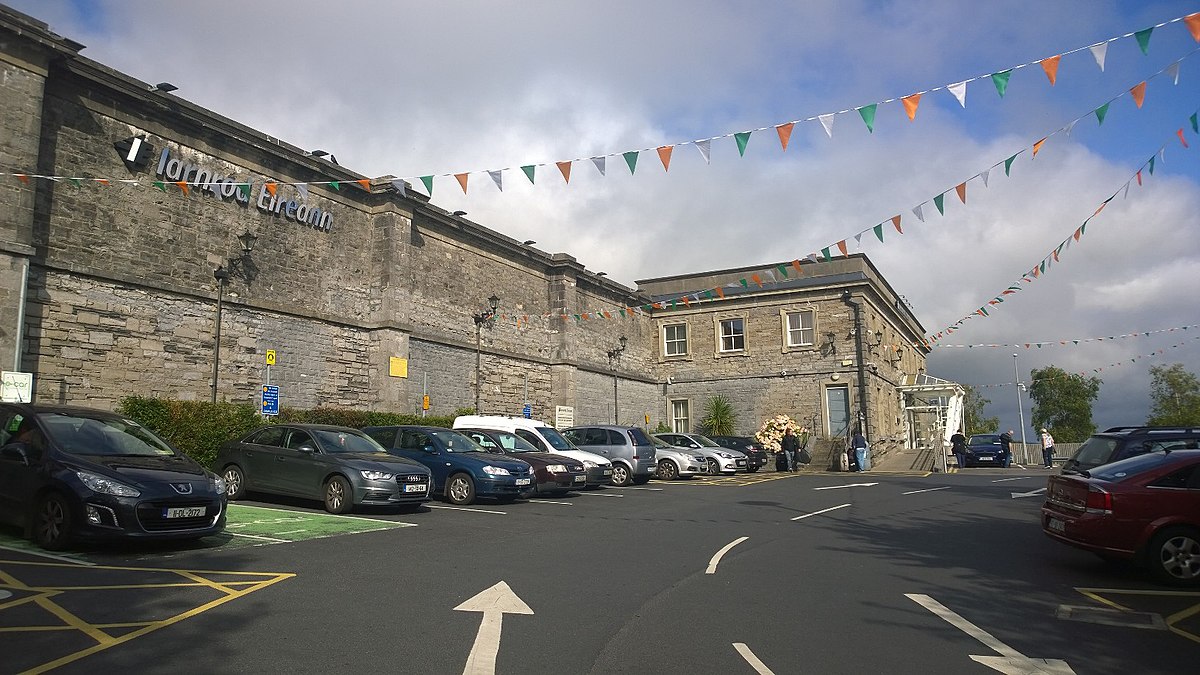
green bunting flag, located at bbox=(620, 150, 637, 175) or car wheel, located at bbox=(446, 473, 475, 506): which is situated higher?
green bunting flag, located at bbox=(620, 150, 637, 175)

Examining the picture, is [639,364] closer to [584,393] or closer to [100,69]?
[584,393]

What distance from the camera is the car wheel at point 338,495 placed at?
11.9 meters

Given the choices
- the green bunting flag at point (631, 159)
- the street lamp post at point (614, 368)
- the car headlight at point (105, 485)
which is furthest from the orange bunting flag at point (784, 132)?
the street lamp post at point (614, 368)

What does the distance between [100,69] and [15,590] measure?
13625 mm

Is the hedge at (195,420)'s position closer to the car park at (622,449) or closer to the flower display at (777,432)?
the car park at (622,449)

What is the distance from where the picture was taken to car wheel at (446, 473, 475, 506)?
14.2 metres

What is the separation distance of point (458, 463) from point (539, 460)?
2251 mm

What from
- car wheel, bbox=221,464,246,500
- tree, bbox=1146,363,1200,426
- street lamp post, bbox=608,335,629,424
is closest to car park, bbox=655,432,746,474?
street lamp post, bbox=608,335,629,424

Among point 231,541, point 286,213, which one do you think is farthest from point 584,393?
point 231,541

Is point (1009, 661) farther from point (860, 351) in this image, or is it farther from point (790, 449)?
point (860, 351)

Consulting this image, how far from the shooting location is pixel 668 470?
77.0 ft

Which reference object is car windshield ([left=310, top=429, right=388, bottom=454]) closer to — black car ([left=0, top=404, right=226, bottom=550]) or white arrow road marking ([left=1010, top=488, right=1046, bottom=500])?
black car ([left=0, top=404, right=226, bottom=550])

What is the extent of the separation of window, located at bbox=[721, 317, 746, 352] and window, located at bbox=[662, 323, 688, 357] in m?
2.00

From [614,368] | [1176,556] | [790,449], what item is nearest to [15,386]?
[1176,556]
